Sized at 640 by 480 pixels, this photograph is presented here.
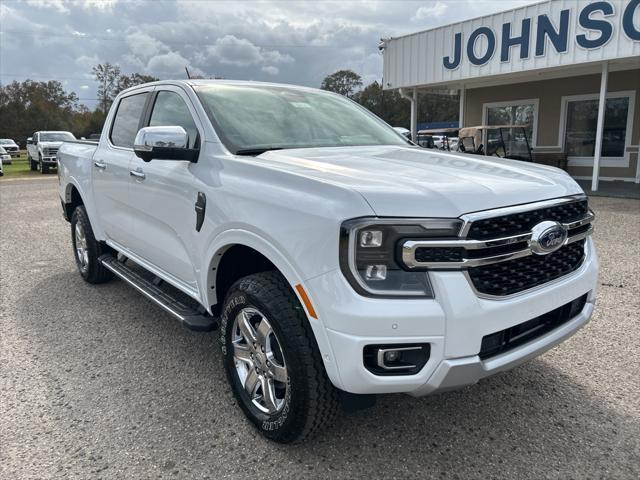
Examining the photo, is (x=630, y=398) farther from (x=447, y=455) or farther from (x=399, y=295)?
(x=399, y=295)

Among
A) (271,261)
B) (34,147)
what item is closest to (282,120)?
(271,261)

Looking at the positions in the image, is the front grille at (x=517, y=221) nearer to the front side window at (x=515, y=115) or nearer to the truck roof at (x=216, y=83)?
the truck roof at (x=216, y=83)

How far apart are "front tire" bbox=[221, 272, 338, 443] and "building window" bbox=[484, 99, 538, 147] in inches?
606

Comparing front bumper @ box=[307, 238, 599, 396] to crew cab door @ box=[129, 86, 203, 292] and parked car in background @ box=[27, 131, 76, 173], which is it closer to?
crew cab door @ box=[129, 86, 203, 292]

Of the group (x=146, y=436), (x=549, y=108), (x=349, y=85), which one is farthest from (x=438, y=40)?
(x=349, y=85)

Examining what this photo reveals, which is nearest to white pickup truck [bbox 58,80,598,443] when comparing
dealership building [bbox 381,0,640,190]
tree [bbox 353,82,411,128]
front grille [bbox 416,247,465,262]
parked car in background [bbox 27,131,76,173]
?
front grille [bbox 416,247,465,262]

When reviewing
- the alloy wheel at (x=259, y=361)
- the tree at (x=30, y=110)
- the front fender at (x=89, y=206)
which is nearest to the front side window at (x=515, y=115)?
the front fender at (x=89, y=206)

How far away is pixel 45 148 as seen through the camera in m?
25.2

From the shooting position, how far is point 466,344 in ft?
7.09

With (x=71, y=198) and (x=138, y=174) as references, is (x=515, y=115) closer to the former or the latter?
(x=71, y=198)

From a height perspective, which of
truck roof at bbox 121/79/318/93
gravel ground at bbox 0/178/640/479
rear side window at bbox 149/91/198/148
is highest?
truck roof at bbox 121/79/318/93

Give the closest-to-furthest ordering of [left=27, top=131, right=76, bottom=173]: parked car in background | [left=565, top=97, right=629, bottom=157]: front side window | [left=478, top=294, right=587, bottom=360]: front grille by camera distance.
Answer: [left=478, top=294, right=587, bottom=360]: front grille
[left=565, top=97, right=629, bottom=157]: front side window
[left=27, top=131, right=76, bottom=173]: parked car in background

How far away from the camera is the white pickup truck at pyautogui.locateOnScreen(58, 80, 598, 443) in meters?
2.13

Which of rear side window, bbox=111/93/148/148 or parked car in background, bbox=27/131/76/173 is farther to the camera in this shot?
parked car in background, bbox=27/131/76/173
